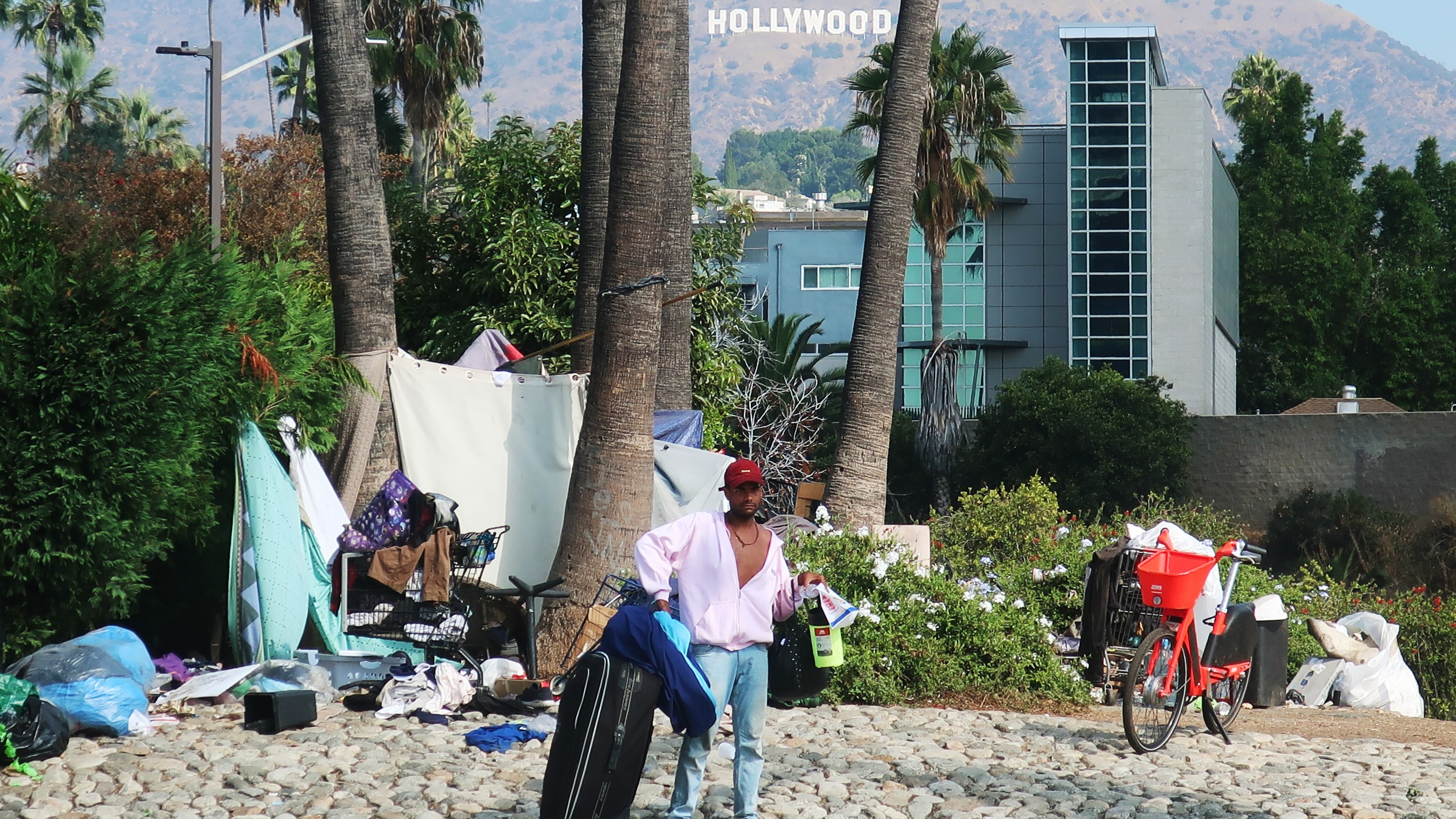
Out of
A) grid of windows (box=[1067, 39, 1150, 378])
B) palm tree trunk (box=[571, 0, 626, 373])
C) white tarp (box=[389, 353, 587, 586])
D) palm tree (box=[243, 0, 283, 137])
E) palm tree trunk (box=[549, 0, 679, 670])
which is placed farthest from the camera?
grid of windows (box=[1067, 39, 1150, 378])

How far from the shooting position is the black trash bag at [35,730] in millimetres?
7289

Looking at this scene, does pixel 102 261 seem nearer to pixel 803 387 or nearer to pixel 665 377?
pixel 665 377

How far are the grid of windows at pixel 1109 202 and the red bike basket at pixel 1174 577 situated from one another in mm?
37069

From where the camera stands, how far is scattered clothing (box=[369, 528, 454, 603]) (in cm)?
1025

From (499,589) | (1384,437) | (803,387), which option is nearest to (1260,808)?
(499,589)

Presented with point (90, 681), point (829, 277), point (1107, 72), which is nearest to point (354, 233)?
point (90, 681)

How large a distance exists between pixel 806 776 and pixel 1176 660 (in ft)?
8.55

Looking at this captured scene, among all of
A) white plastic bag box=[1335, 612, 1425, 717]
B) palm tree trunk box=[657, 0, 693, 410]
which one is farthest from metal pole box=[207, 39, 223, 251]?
white plastic bag box=[1335, 612, 1425, 717]

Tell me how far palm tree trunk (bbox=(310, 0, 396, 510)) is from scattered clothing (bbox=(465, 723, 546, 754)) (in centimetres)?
388

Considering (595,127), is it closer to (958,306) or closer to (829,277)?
(958,306)

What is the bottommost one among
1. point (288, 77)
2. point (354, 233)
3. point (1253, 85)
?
point (354, 233)

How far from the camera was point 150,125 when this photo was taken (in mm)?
59625

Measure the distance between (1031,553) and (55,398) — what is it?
879 centimetres

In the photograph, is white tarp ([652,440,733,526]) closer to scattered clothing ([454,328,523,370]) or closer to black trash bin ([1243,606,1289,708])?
scattered clothing ([454,328,523,370])
